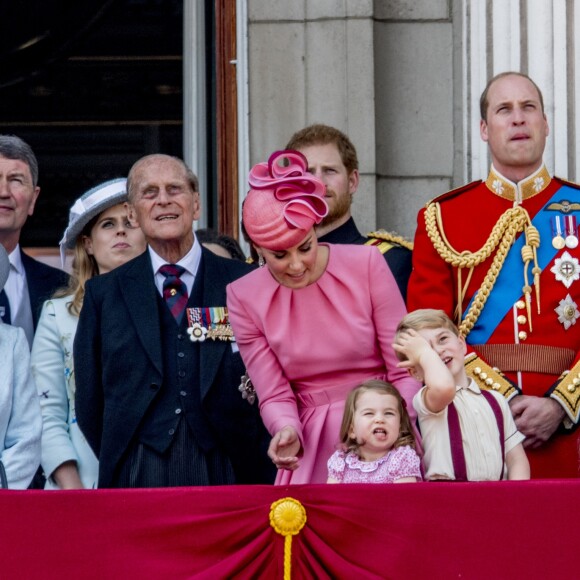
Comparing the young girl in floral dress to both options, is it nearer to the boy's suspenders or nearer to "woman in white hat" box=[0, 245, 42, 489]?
the boy's suspenders

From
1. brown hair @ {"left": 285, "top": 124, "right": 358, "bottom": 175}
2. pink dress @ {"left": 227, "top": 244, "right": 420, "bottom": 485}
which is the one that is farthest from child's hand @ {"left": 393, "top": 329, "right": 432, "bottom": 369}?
brown hair @ {"left": 285, "top": 124, "right": 358, "bottom": 175}

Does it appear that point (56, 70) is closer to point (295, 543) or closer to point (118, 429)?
point (118, 429)

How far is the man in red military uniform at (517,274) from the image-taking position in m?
5.71

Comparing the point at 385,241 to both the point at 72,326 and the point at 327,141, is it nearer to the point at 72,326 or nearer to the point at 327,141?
the point at 327,141

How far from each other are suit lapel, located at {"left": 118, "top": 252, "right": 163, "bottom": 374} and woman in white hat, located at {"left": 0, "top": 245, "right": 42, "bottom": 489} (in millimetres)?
471

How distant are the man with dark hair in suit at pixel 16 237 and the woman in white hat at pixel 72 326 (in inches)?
6.0

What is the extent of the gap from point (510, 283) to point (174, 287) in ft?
3.69

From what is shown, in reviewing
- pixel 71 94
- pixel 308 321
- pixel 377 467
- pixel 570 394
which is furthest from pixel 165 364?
pixel 71 94

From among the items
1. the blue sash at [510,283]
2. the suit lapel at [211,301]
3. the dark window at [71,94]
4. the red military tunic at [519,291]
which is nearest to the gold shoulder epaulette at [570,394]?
the red military tunic at [519,291]

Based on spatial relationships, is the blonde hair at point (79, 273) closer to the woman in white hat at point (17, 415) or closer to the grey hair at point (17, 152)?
the grey hair at point (17, 152)

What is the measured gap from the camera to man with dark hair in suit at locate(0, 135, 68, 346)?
645 cm

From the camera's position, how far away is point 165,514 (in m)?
4.89

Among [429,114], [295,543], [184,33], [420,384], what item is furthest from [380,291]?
[184,33]

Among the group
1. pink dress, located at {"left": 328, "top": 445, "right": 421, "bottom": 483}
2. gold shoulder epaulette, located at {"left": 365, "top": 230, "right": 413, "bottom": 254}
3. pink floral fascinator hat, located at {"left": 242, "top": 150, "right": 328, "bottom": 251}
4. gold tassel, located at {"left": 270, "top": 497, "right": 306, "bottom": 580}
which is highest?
pink floral fascinator hat, located at {"left": 242, "top": 150, "right": 328, "bottom": 251}
